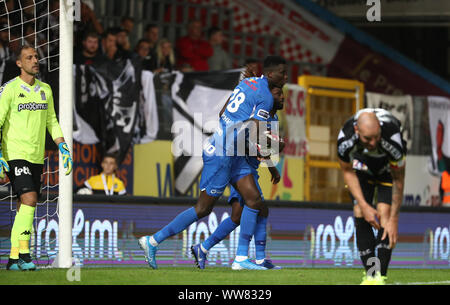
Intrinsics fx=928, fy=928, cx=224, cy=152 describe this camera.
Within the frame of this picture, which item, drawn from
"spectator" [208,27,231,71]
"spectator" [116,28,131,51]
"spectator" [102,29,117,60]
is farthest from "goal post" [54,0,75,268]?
"spectator" [208,27,231,71]

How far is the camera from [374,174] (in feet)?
25.4

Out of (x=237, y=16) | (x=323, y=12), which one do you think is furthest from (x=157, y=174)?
(x=323, y=12)

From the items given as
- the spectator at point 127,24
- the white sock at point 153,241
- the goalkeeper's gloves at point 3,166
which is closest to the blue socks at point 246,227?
the white sock at point 153,241

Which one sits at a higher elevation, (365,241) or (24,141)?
(24,141)

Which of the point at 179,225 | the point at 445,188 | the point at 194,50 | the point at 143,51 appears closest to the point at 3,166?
the point at 179,225

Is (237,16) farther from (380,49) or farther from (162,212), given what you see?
(162,212)

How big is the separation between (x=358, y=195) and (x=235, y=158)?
6.69ft

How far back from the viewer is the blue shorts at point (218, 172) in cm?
902

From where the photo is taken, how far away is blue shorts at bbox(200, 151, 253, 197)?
9.02 metres

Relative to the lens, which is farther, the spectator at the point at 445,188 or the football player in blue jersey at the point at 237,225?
the spectator at the point at 445,188

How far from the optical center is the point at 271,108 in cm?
931

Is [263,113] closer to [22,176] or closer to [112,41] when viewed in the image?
[22,176]

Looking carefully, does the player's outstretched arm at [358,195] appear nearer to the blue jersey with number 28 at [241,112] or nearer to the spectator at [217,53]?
the blue jersey with number 28 at [241,112]

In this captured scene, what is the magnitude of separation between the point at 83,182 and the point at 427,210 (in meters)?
4.80
